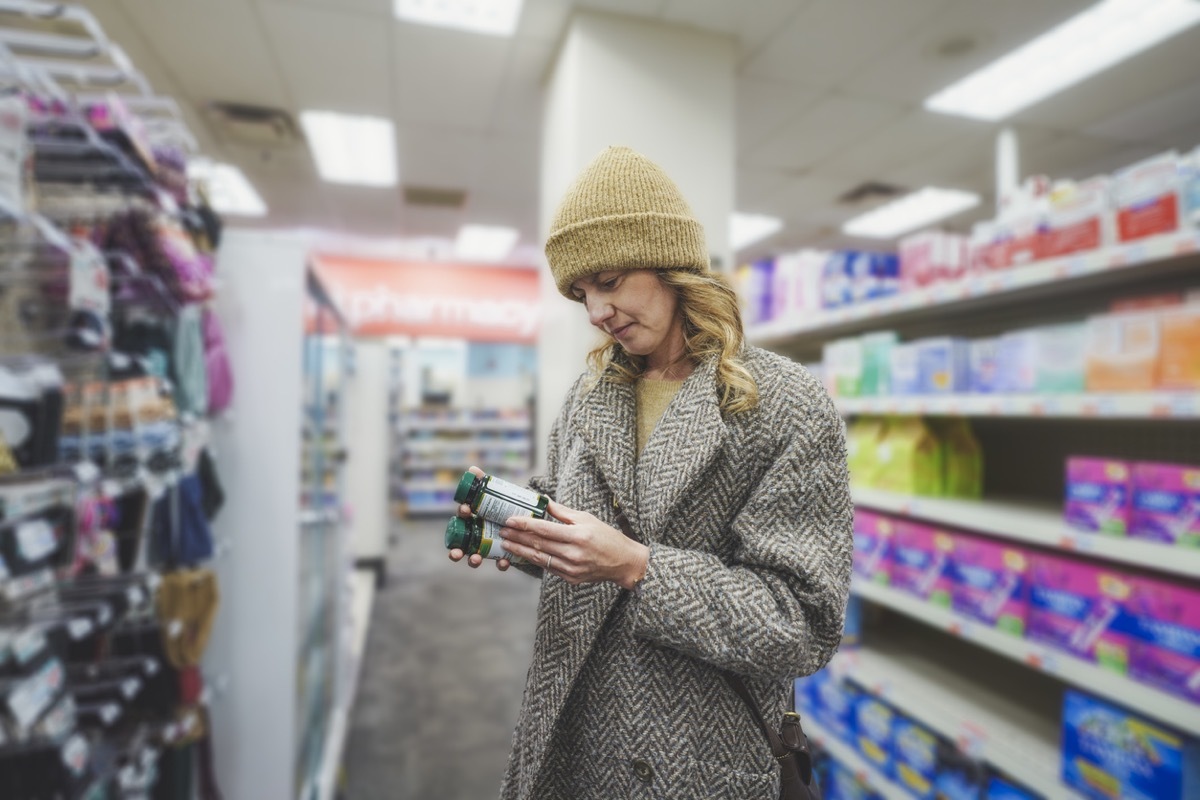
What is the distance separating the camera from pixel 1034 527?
→ 171 centimetres

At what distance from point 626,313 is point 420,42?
3317 mm

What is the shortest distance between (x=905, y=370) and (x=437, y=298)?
7.72 m

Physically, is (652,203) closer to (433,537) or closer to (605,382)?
(605,382)

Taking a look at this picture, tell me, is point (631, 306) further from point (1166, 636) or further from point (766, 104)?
point (766, 104)

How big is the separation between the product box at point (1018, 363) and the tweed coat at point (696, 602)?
1.17m

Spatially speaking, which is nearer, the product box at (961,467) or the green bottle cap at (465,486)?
the green bottle cap at (465,486)

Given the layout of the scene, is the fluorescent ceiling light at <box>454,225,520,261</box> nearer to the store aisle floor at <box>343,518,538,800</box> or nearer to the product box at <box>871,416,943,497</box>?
the store aisle floor at <box>343,518,538,800</box>

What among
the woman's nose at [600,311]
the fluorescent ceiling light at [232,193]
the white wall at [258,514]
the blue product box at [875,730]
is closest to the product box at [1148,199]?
the woman's nose at [600,311]

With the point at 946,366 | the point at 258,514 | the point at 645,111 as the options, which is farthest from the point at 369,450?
the point at 946,366

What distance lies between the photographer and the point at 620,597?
901mm

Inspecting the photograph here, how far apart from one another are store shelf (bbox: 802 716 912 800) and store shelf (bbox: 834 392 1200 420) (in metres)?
1.14

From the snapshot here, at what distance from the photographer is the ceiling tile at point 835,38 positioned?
3.13 meters

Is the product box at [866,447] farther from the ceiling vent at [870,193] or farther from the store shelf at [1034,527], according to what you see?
the ceiling vent at [870,193]

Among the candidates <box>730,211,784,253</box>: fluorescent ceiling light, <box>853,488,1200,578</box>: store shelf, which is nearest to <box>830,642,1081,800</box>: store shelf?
<box>853,488,1200,578</box>: store shelf
